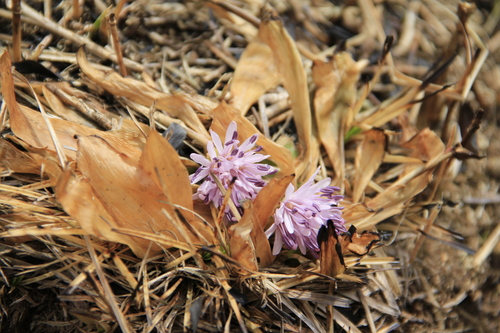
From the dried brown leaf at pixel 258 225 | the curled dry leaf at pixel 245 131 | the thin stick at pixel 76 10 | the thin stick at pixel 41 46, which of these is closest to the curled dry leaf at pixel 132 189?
the dried brown leaf at pixel 258 225

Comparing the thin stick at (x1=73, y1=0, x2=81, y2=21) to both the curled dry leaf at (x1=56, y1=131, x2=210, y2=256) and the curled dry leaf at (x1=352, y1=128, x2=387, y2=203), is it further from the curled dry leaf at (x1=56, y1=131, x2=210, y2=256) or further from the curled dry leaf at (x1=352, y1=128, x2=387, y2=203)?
the curled dry leaf at (x1=352, y1=128, x2=387, y2=203)

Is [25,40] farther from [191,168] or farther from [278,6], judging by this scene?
[278,6]

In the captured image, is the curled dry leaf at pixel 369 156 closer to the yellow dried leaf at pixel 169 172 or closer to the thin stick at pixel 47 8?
the yellow dried leaf at pixel 169 172

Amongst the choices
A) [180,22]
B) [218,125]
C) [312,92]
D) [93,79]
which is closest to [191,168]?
[218,125]

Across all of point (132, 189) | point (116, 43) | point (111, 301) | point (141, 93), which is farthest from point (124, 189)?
point (116, 43)

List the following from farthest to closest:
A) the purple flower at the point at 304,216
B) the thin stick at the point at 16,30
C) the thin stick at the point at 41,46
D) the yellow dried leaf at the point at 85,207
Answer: the thin stick at the point at 41,46 < the thin stick at the point at 16,30 < the purple flower at the point at 304,216 < the yellow dried leaf at the point at 85,207

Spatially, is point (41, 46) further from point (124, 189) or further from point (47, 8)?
point (124, 189)
